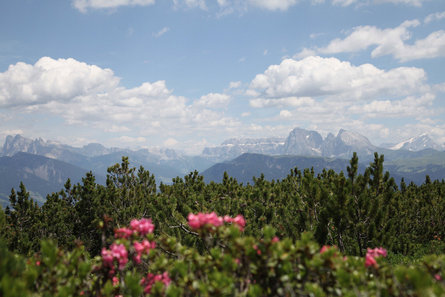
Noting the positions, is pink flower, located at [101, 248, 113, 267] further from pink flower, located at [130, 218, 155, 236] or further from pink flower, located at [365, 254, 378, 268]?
pink flower, located at [365, 254, 378, 268]

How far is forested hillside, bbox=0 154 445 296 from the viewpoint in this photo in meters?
4.31

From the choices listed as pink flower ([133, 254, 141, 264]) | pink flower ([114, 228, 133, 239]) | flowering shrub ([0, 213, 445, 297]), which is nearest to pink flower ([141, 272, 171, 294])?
flowering shrub ([0, 213, 445, 297])

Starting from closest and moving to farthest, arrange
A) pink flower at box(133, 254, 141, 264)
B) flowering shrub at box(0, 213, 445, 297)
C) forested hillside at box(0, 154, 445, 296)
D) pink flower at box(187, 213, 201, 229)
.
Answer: flowering shrub at box(0, 213, 445, 297), forested hillside at box(0, 154, 445, 296), pink flower at box(187, 213, 201, 229), pink flower at box(133, 254, 141, 264)

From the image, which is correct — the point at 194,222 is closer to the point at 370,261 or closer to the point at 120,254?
the point at 120,254

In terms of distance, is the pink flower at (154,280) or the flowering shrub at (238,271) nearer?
the flowering shrub at (238,271)

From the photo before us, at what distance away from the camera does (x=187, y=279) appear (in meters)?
4.18

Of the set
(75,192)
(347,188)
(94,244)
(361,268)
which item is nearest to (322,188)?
(347,188)

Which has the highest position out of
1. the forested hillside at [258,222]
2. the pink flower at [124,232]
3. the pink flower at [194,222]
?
the pink flower at [194,222]

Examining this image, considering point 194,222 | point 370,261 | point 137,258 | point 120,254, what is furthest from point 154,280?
point 370,261

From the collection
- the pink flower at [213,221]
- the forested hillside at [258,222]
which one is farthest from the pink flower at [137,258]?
the pink flower at [213,221]

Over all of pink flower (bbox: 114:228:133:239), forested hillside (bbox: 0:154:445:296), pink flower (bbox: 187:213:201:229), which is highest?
pink flower (bbox: 187:213:201:229)

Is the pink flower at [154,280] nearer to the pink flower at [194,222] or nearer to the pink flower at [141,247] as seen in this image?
the pink flower at [141,247]

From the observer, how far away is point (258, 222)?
11.9 meters

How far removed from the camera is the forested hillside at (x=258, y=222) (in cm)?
431
